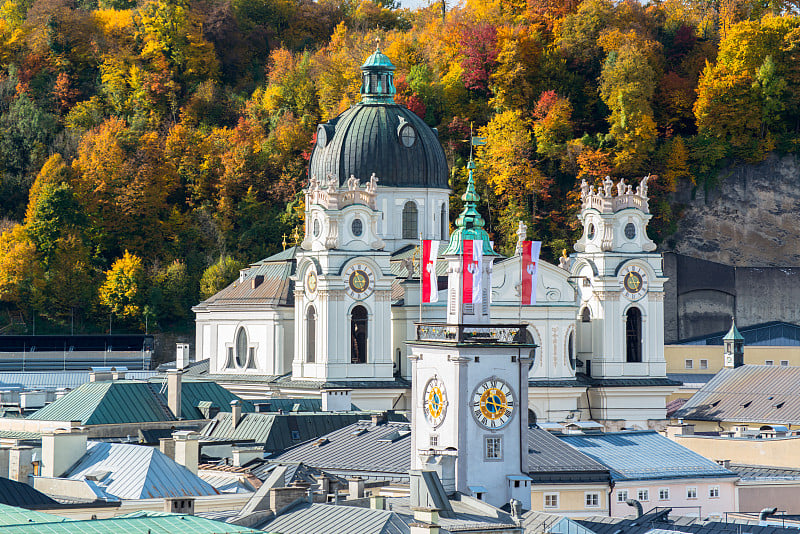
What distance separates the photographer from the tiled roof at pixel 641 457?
217 feet

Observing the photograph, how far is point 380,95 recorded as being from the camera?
98.9 m

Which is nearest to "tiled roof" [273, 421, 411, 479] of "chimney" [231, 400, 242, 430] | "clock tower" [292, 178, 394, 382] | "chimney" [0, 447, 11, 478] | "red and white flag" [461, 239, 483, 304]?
"chimney" [231, 400, 242, 430]

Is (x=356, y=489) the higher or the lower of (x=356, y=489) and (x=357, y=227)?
the lower

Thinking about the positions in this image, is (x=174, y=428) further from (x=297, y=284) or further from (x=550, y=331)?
(x=550, y=331)

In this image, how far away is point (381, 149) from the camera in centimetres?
9606

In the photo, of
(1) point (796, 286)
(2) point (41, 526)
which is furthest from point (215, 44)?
(2) point (41, 526)

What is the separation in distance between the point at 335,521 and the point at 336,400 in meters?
40.7

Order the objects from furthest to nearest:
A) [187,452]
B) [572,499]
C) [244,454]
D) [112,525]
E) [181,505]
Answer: [244,454], [187,452], [572,499], [181,505], [112,525]

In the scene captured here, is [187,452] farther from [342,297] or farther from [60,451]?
[342,297]

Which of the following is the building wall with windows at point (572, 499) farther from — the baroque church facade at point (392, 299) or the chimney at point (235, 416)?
the baroque church facade at point (392, 299)

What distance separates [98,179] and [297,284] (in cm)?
2902

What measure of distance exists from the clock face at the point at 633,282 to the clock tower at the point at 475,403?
3778 centimetres

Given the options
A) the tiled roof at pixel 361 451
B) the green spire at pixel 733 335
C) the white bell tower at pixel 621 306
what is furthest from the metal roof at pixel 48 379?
the tiled roof at pixel 361 451

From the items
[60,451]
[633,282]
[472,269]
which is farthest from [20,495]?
[633,282]
